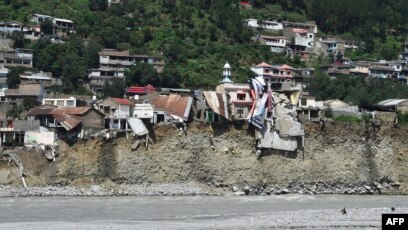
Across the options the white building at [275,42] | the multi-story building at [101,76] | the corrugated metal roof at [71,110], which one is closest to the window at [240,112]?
the corrugated metal roof at [71,110]

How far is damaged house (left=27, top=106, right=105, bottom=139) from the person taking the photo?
42.3m

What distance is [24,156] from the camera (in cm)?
4062

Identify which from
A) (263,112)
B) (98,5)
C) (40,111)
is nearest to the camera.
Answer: (40,111)

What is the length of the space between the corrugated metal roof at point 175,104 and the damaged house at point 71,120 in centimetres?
333

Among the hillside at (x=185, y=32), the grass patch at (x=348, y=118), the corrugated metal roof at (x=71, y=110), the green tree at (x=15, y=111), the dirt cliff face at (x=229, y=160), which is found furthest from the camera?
the hillside at (x=185, y=32)

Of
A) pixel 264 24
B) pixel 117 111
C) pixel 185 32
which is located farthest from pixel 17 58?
pixel 264 24

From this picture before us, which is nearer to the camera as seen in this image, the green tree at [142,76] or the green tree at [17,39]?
the green tree at [142,76]

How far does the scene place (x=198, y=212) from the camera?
3516cm

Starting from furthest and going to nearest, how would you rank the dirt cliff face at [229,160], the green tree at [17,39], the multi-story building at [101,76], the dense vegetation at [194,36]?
the green tree at [17,39] → the dense vegetation at [194,36] → the multi-story building at [101,76] → the dirt cliff face at [229,160]

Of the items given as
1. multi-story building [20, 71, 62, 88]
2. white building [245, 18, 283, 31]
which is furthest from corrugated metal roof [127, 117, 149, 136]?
white building [245, 18, 283, 31]

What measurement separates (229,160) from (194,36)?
29739 mm

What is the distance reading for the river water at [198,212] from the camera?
30.2 m

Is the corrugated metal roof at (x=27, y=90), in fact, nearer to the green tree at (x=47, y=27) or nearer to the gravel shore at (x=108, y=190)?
the green tree at (x=47, y=27)

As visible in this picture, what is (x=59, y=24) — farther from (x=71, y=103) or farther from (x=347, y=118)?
(x=347, y=118)
